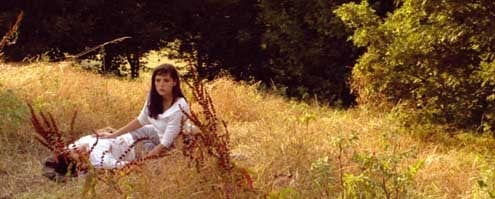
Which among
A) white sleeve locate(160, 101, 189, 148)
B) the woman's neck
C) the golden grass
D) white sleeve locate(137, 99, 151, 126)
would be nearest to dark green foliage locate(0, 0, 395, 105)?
the golden grass

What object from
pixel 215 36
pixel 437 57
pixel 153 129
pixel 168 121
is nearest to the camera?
pixel 168 121

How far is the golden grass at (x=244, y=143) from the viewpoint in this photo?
437cm

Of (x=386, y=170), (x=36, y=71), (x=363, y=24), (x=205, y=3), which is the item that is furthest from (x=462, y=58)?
(x=205, y=3)

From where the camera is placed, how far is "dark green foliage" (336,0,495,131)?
249 inches

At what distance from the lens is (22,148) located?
591 centimetres

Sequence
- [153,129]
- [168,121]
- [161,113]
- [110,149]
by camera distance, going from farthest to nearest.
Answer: [153,129] < [161,113] < [168,121] < [110,149]

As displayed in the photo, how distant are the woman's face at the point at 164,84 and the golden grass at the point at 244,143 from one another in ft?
2.39

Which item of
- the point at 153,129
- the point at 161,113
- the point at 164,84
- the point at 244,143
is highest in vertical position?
the point at 164,84

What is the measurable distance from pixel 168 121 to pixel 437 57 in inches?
108

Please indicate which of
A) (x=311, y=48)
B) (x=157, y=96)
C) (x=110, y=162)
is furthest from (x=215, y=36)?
(x=110, y=162)

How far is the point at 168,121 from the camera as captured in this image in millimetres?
5535

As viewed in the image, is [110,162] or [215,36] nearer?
[110,162]

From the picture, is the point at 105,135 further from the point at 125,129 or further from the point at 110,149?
the point at 110,149

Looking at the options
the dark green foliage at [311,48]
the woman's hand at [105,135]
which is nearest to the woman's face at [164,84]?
the woman's hand at [105,135]
